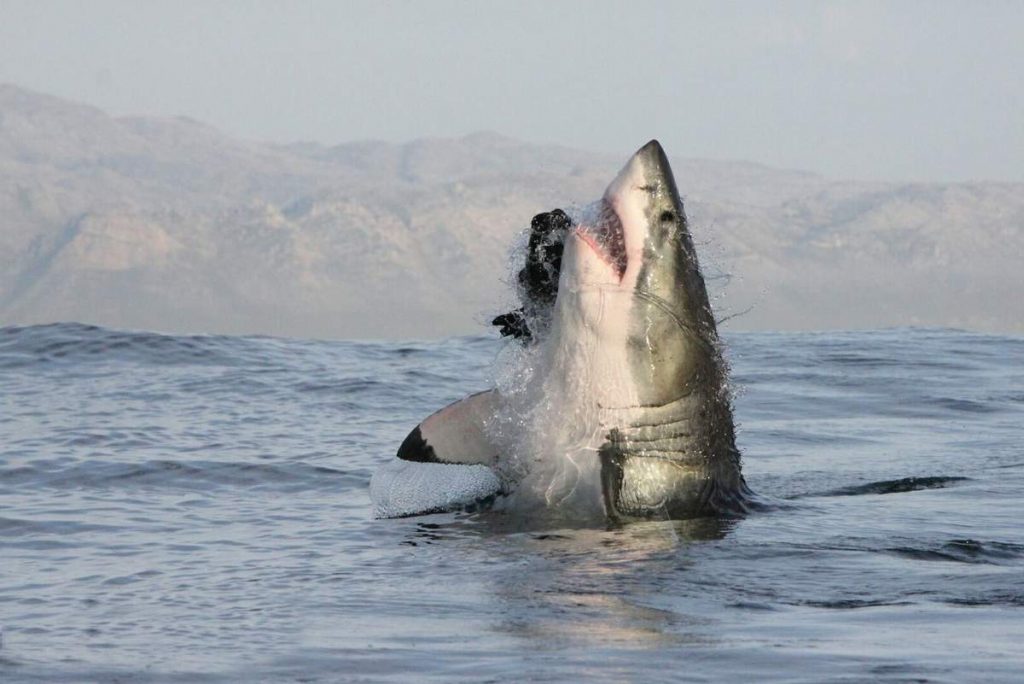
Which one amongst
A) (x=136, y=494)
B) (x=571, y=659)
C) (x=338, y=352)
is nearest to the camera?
(x=571, y=659)

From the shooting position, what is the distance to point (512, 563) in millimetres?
8633

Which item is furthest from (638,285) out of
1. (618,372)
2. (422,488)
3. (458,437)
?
(422,488)

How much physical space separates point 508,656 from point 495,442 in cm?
350

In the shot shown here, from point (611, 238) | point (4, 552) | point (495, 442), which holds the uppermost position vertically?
point (611, 238)

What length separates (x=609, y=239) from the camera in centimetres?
937

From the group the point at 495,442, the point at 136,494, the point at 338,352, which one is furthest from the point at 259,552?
the point at 338,352

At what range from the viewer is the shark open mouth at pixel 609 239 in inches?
368

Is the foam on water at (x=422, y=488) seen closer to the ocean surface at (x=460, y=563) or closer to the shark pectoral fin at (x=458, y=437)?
the ocean surface at (x=460, y=563)

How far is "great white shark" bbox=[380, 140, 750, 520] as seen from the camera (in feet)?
30.7

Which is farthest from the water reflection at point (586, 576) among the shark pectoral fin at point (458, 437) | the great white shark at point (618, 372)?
the shark pectoral fin at point (458, 437)

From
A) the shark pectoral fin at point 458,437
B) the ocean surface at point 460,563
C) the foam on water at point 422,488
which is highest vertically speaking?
the shark pectoral fin at point 458,437

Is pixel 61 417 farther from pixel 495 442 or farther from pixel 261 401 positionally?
pixel 495 442

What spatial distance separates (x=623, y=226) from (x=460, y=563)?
2245 mm

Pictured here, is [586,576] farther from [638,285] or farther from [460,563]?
[638,285]
